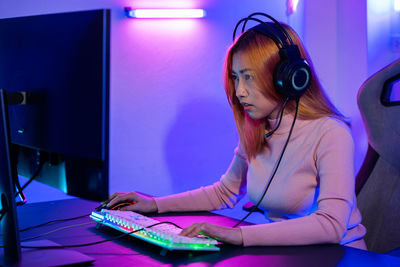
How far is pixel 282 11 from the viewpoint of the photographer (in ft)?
8.16

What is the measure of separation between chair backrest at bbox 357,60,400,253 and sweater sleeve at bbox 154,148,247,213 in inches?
14.7

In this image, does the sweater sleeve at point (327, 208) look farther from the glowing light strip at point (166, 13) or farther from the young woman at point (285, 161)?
the glowing light strip at point (166, 13)

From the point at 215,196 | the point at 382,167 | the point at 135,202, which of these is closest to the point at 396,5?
the point at 382,167

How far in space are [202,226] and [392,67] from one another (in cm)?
71

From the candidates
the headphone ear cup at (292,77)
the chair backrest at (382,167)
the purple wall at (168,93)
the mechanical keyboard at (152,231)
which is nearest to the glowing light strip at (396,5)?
the purple wall at (168,93)

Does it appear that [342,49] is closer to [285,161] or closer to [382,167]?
[382,167]

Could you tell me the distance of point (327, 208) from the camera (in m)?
0.92

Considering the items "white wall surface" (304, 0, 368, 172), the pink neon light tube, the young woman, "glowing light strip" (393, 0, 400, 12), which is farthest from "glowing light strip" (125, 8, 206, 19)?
the young woman

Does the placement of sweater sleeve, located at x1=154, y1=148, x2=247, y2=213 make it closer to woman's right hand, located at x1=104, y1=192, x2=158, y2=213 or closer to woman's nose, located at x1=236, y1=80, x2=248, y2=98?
woman's right hand, located at x1=104, y1=192, x2=158, y2=213

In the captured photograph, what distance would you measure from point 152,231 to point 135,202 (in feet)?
1.18

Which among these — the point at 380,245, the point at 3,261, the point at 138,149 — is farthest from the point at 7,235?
the point at 138,149

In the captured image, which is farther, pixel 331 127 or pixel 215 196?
pixel 215 196

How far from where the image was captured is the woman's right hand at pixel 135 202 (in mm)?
1135

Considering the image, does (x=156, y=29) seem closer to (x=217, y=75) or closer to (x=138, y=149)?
(x=217, y=75)
